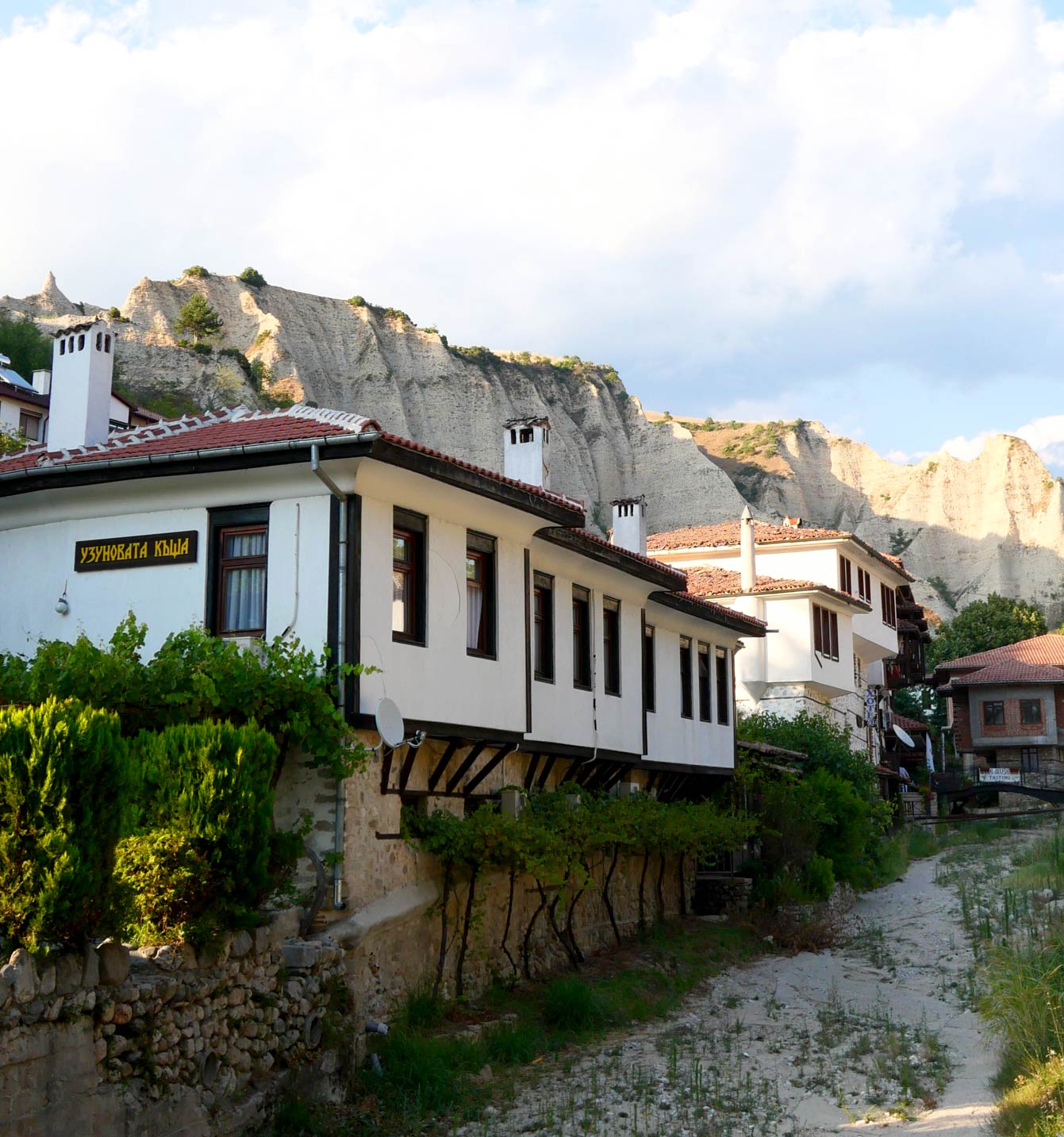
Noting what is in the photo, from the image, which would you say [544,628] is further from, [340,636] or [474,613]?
[340,636]

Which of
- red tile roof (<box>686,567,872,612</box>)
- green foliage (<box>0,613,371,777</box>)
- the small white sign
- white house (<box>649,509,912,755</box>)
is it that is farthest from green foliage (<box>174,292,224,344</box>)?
green foliage (<box>0,613,371,777</box>)

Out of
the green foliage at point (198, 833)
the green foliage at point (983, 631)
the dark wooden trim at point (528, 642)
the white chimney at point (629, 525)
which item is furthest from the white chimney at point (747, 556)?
the green foliage at point (983, 631)

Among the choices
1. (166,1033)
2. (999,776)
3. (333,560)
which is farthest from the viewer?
(999,776)

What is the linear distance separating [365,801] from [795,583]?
75.8 feet

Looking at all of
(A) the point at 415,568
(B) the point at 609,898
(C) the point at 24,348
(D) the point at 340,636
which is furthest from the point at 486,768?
(C) the point at 24,348

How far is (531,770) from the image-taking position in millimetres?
A: 18812

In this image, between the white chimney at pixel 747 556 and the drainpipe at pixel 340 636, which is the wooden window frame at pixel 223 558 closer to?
the drainpipe at pixel 340 636

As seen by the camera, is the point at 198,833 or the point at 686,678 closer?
the point at 198,833

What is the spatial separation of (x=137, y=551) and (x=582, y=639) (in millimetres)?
7369

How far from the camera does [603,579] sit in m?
21.2

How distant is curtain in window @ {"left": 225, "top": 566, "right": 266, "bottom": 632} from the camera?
15.1 metres

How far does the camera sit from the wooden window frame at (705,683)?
1015 inches

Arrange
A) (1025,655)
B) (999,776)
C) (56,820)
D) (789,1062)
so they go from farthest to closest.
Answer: (1025,655) → (999,776) → (789,1062) → (56,820)

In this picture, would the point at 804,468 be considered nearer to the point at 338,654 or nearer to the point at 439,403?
the point at 439,403
